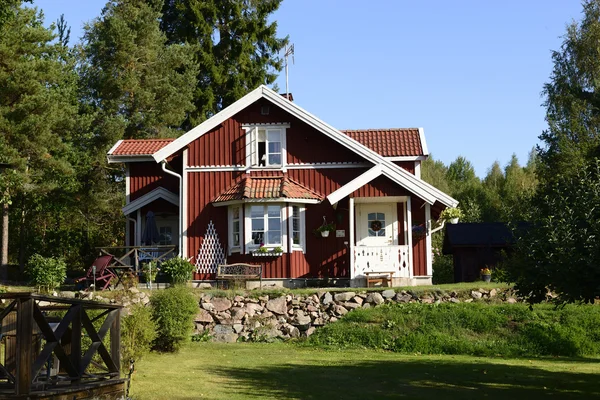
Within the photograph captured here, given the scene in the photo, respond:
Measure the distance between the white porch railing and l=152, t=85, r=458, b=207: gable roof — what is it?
174 centimetres

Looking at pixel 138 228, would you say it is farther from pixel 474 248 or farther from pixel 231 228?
pixel 474 248

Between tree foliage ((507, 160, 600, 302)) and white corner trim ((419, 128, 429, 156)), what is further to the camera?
white corner trim ((419, 128, 429, 156))

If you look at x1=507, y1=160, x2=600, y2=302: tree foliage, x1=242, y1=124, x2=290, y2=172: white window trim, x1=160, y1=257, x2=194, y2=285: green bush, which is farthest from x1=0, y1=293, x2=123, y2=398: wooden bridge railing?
x1=242, y1=124, x2=290, y2=172: white window trim

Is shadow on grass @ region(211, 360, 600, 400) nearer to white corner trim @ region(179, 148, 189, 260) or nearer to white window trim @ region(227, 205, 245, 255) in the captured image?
white window trim @ region(227, 205, 245, 255)

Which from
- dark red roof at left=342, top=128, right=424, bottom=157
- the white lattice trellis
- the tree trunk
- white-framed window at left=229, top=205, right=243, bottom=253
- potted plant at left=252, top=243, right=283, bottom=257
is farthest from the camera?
the tree trunk

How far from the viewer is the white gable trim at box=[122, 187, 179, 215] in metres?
26.7

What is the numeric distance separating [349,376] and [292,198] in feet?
32.6

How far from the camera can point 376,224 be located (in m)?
25.2

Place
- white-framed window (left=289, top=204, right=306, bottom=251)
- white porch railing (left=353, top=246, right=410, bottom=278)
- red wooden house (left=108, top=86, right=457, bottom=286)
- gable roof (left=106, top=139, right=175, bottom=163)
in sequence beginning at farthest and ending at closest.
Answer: gable roof (left=106, top=139, right=175, bottom=163), white-framed window (left=289, top=204, right=306, bottom=251), red wooden house (left=108, top=86, right=457, bottom=286), white porch railing (left=353, top=246, right=410, bottom=278)

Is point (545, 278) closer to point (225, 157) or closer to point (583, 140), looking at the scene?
point (225, 157)

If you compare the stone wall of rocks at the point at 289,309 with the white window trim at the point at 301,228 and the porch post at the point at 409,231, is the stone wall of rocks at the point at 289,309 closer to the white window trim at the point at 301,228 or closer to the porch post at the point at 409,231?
the porch post at the point at 409,231

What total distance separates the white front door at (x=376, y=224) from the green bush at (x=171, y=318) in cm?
889

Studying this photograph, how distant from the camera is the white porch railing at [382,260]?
24.0 meters

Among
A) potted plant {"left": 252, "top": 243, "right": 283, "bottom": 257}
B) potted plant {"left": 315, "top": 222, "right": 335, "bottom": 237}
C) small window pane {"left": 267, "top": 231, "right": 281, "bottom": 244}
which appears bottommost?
potted plant {"left": 252, "top": 243, "right": 283, "bottom": 257}
